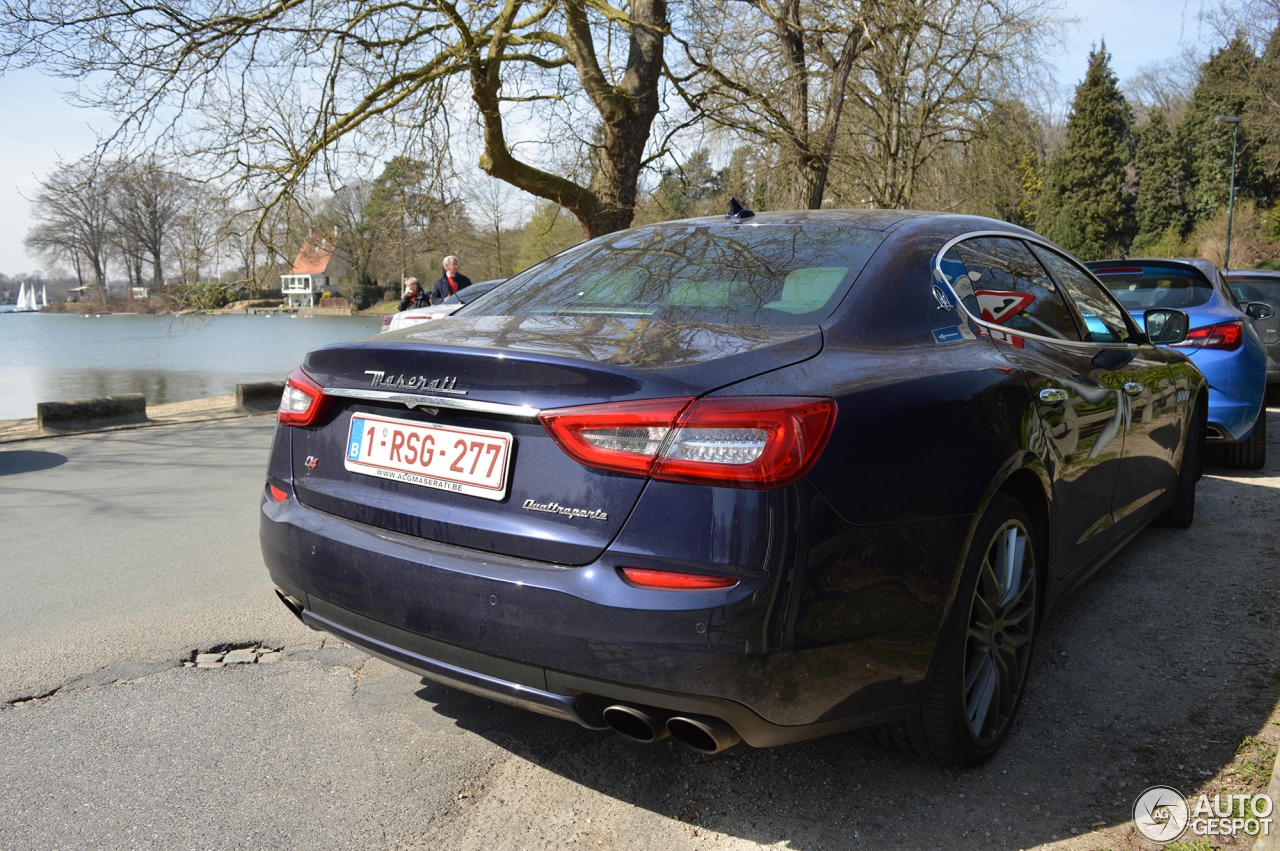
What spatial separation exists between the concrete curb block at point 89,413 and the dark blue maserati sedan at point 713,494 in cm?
838

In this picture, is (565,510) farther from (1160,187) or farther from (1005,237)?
(1160,187)

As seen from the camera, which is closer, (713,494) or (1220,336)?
(713,494)

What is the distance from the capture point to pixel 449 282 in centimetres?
1305

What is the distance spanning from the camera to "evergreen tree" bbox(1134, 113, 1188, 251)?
48.0m

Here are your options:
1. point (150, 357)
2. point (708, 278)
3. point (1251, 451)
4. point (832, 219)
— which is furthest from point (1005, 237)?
point (150, 357)

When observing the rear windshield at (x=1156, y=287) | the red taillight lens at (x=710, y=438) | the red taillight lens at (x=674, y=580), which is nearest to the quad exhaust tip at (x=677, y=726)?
the red taillight lens at (x=674, y=580)

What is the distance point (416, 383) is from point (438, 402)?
0.33 ft

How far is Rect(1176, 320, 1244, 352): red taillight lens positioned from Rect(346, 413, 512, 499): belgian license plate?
5.60 metres

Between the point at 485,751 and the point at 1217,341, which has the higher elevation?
the point at 1217,341

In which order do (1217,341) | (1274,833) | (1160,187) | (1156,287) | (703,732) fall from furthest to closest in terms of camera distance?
1. (1160,187)
2. (1156,287)
3. (1217,341)
4. (703,732)
5. (1274,833)

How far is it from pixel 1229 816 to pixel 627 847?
1.50 metres

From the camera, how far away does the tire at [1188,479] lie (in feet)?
15.0

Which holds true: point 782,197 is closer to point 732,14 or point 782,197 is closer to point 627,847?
point 732,14

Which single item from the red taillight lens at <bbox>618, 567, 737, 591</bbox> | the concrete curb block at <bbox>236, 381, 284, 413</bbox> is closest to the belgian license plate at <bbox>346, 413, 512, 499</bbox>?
the red taillight lens at <bbox>618, 567, 737, 591</bbox>
